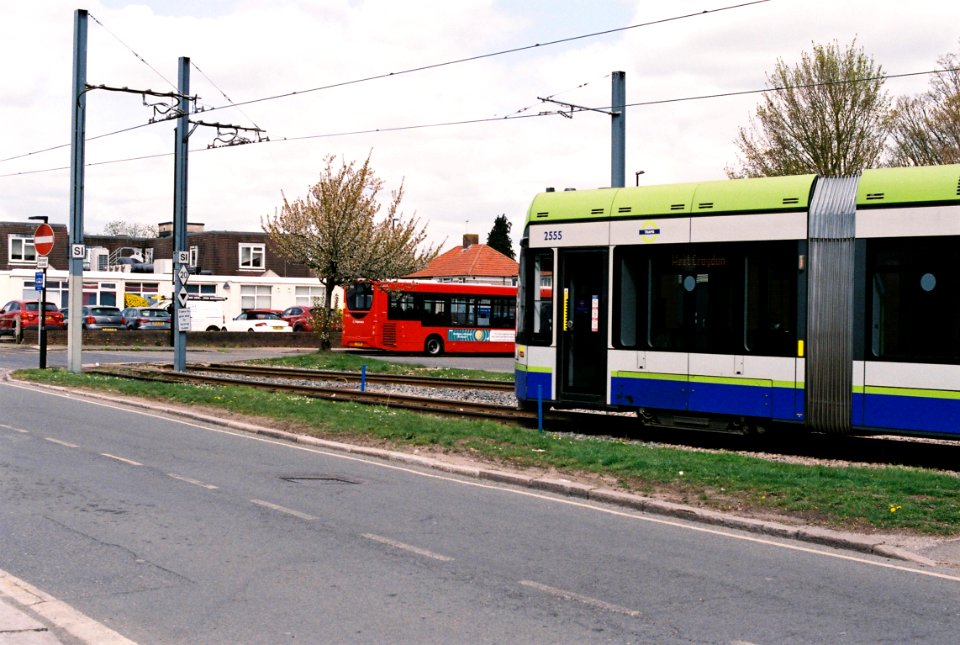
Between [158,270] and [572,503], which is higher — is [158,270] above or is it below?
above

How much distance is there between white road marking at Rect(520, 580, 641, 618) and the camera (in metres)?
6.99

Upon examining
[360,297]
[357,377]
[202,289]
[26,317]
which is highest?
[202,289]

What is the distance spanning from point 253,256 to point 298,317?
817 inches

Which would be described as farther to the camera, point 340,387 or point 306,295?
point 306,295

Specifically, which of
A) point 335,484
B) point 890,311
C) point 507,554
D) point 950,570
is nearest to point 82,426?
point 335,484

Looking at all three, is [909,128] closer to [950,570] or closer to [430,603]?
[950,570]

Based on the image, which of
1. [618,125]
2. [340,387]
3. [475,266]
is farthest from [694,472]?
[475,266]

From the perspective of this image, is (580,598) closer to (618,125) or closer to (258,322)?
(618,125)

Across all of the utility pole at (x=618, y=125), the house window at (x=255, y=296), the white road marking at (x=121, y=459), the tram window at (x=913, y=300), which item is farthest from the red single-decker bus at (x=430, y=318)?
the tram window at (x=913, y=300)

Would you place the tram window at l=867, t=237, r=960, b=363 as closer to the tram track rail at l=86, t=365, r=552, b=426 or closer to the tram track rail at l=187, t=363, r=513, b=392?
the tram track rail at l=86, t=365, r=552, b=426

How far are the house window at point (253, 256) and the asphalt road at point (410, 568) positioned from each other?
233 feet

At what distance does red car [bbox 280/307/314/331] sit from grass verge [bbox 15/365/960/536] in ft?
135

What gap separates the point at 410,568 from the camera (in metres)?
8.05

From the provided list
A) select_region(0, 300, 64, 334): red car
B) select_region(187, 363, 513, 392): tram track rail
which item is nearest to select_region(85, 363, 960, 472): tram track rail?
select_region(187, 363, 513, 392): tram track rail
